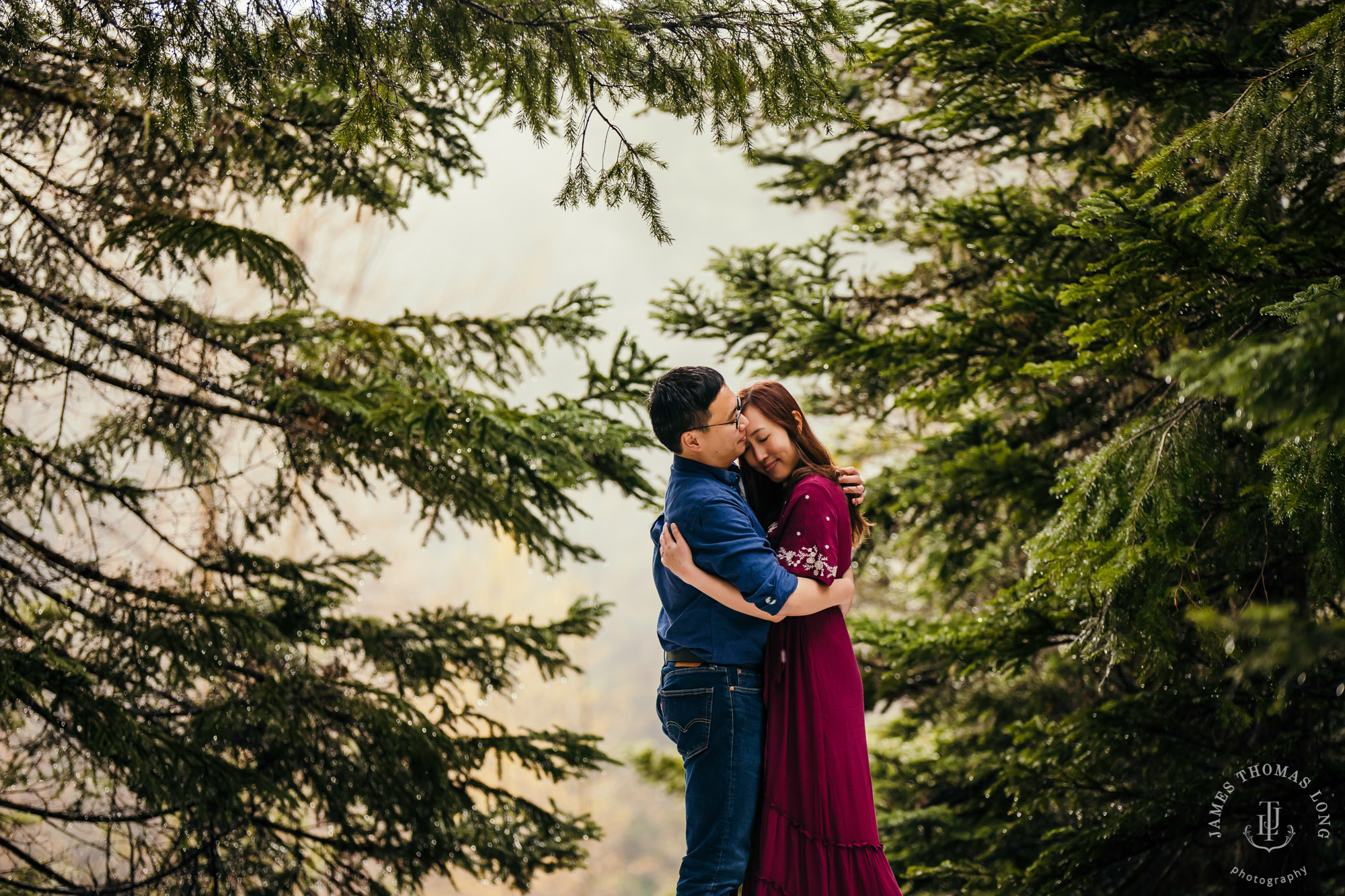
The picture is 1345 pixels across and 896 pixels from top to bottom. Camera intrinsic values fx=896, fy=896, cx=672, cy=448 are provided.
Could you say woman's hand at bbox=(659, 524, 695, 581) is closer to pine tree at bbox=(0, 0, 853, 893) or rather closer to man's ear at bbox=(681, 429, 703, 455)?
man's ear at bbox=(681, 429, 703, 455)

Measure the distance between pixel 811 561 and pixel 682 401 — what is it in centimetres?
63

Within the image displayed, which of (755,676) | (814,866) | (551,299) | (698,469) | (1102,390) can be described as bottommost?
(814,866)

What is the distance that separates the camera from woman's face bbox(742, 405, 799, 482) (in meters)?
2.96

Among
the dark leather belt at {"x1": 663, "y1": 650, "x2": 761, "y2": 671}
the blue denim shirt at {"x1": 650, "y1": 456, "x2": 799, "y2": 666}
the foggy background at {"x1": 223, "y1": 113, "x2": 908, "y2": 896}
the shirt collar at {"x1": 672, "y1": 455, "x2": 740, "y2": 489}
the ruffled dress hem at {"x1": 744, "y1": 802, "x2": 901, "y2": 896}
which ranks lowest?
the ruffled dress hem at {"x1": 744, "y1": 802, "x2": 901, "y2": 896}

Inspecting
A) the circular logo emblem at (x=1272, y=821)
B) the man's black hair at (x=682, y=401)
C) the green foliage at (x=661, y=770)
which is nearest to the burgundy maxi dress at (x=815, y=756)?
the man's black hair at (x=682, y=401)

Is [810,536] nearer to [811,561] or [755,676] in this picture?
[811,561]

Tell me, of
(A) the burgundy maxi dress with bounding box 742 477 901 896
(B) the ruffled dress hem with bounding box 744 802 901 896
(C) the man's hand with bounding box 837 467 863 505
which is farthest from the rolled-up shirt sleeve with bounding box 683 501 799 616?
(B) the ruffled dress hem with bounding box 744 802 901 896

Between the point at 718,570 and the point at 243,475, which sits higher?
the point at 243,475

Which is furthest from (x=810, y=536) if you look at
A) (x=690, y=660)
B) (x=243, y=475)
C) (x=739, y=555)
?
(x=243, y=475)

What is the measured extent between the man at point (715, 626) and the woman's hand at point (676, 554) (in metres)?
0.02

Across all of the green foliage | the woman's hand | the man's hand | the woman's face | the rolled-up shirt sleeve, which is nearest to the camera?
the rolled-up shirt sleeve

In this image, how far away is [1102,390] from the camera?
5805 mm

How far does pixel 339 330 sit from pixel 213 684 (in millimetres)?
2026

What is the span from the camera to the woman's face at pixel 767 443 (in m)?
2.96
